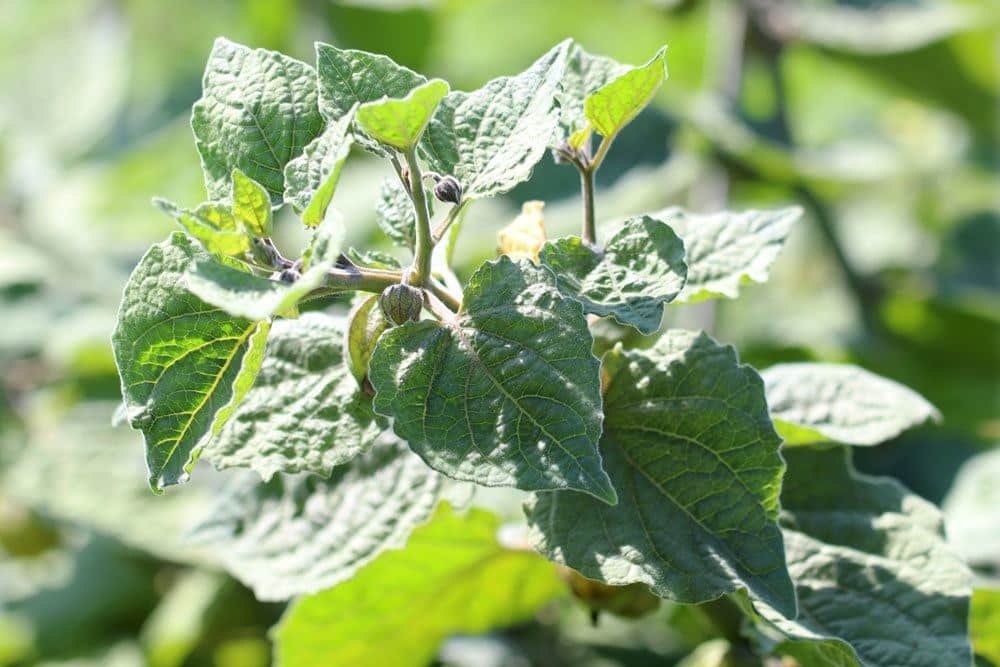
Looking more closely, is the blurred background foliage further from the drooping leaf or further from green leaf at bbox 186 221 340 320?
green leaf at bbox 186 221 340 320

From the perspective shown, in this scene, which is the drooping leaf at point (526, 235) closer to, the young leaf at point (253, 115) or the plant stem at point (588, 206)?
the plant stem at point (588, 206)

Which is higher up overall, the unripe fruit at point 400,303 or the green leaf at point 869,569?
the unripe fruit at point 400,303

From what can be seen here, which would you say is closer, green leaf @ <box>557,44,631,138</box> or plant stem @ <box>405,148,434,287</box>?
plant stem @ <box>405,148,434,287</box>

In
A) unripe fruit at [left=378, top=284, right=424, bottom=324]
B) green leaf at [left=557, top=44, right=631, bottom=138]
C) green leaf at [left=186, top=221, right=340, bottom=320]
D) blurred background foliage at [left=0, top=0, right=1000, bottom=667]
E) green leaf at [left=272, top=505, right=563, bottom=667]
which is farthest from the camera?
blurred background foliage at [left=0, top=0, right=1000, bottom=667]

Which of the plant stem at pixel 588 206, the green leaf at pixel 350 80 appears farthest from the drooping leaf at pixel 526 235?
the green leaf at pixel 350 80

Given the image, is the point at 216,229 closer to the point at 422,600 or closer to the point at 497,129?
the point at 497,129

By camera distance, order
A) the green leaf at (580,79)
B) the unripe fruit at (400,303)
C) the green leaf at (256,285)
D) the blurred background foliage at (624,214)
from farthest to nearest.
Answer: the blurred background foliage at (624,214)
the green leaf at (580,79)
the unripe fruit at (400,303)
the green leaf at (256,285)

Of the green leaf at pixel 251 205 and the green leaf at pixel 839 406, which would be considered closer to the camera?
the green leaf at pixel 251 205

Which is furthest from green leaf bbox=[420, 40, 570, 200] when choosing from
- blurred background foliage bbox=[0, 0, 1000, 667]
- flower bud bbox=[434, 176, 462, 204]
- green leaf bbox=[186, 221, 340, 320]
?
blurred background foliage bbox=[0, 0, 1000, 667]
